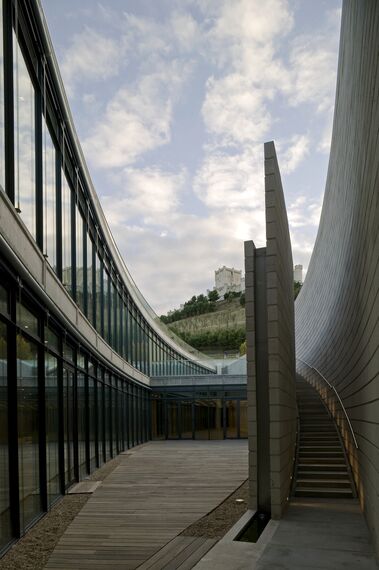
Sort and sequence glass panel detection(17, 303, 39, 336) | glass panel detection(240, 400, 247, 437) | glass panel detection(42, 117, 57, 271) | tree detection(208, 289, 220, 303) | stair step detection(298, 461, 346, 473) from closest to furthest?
1. glass panel detection(17, 303, 39, 336)
2. glass panel detection(42, 117, 57, 271)
3. stair step detection(298, 461, 346, 473)
4. glass panel detection(240, 400, 247, 437)
5. tree detection(208, 289, 220, 303)

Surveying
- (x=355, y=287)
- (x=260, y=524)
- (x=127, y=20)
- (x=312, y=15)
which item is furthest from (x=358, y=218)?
(x=127, y=20)

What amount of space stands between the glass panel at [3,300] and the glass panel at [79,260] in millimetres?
6941

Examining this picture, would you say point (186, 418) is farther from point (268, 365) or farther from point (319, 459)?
point (268, 365)

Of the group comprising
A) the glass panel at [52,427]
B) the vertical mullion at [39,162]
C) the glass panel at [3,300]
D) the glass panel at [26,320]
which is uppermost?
the vertical mullion at [39,162]

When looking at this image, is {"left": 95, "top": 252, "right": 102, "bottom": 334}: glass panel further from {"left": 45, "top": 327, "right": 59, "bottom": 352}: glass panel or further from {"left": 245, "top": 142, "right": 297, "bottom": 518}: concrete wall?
{"left": 245, "top": 142, "right": 297, "bottom": 518}: concrete wall

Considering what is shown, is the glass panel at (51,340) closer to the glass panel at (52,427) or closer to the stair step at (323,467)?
the glass panel at (52,427)

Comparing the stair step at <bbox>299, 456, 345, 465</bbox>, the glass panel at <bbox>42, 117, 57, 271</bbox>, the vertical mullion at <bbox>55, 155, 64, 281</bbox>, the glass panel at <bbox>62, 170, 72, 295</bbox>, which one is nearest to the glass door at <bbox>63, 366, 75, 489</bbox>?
the glass panel at <bbox>62, 170, 72, 295</bbox>

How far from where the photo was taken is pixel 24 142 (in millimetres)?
10250

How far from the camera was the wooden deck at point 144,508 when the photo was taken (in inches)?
328

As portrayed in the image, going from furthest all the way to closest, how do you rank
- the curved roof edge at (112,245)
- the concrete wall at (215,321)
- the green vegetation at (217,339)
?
the concrete wall at (215,321), the green vegetation at (217,339), the curved roof edge at (112,245)

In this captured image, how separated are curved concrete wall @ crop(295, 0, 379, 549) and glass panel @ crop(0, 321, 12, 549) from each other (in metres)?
4.95

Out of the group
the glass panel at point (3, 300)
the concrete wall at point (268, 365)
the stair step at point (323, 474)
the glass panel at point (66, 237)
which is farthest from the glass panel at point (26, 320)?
the stair step at point (323, 474)

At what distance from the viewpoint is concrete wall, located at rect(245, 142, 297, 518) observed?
10367 millimetres

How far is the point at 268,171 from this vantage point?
35.6ft
